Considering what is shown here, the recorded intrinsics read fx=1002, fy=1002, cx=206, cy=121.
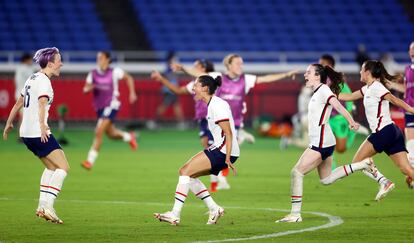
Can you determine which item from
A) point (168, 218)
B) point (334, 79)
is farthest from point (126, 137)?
point (168, 218)

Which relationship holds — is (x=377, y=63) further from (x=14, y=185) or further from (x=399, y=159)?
(x=14, y=185)

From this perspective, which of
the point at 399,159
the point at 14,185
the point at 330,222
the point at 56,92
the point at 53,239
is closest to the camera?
the point at 53,239

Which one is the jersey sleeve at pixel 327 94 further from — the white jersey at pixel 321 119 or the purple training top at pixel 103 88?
the purple training top at pixel 103 88

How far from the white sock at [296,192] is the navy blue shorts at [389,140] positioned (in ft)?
6.32

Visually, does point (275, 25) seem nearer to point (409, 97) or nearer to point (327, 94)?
point (409, 97)

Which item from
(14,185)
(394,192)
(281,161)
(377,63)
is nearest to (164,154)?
(281,161)

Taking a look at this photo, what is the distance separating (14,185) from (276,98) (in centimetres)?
1815

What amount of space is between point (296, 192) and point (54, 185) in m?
3.10

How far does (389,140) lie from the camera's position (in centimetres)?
1430

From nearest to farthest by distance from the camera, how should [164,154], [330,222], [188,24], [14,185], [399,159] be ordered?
[330,222]
[399,159]
[14,185]
[164,154]
[188,24]

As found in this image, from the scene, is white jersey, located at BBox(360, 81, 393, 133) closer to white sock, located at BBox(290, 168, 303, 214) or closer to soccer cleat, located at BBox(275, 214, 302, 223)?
white sock, located at BBox(290, 168, 303, 214)

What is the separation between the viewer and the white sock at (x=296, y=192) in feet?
42.1

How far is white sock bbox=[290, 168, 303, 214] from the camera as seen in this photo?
12.8 m

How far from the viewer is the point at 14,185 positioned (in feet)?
59.0
